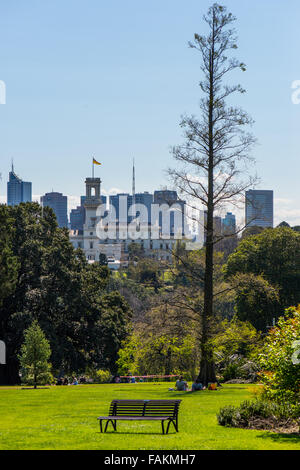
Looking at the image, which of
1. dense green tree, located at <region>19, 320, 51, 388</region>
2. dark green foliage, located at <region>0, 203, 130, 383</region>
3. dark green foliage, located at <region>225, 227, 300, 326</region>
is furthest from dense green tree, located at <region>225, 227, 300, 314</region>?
dense green tree, located at <region>19, 320, 51, 388</region>

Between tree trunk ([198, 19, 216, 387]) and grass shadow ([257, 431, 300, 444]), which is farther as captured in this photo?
tree trunk ([198, 19, 216, 387])

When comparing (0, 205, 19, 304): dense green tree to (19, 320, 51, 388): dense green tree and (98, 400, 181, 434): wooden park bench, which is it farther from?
(98, 400, 181, 434): wooden park bench

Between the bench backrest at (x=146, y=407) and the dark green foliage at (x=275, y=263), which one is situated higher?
the dark green foliage at (x=275, y=263)

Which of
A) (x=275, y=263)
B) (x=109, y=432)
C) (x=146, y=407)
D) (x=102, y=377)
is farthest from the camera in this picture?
(x=275, y=263)

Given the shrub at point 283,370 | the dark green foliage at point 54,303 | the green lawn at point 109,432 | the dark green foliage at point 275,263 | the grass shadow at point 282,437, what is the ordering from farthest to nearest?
the dark green foliage at point 275,263 < the dark green foliage at point 54,303 < the shrub at point 283,370 < the grass shadow at point 282,437 < the green lawn at point 109,432

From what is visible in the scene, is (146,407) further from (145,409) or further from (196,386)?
(196,386)

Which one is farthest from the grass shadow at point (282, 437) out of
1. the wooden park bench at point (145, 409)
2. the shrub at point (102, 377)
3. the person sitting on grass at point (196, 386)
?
the shrub at point (102, 377)

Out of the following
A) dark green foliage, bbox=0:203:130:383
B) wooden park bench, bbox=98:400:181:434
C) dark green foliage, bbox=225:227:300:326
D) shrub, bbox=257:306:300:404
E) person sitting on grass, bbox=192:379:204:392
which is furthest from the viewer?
dark green foliage, bbox=225:227:300:326

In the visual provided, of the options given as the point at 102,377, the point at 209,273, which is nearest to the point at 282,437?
the point at 209,273

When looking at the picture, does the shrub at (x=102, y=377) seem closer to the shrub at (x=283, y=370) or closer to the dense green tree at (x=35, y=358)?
the dense green tree at (x=35, y=358)

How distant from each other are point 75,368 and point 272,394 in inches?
1364

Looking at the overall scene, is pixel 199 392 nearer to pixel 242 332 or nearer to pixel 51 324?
pixel 242 332

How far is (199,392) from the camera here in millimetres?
29844

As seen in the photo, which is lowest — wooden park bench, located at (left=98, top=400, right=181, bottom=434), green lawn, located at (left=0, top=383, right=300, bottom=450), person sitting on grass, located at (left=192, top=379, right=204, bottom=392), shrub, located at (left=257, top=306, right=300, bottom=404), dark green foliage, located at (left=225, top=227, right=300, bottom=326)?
person sitting on grass, located at (left=192, top=379, right=204, bottom=392)
